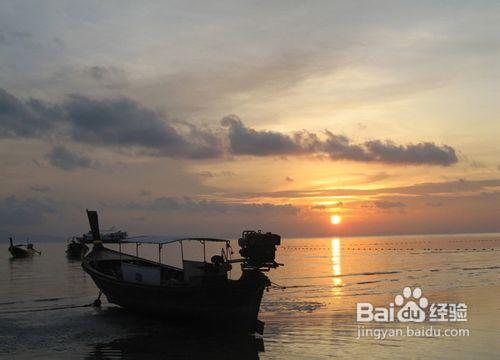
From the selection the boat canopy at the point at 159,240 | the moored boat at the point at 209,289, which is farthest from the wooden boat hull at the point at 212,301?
the boat canopy at the point at 159,240

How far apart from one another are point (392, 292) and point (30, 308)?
26.6m

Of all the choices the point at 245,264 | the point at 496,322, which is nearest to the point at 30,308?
the point at 245,264

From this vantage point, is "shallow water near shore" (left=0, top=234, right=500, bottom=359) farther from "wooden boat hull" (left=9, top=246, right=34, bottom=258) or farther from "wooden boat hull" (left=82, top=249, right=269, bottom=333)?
"wooden boat hull" (left=9, top=246, right=34, bottom=258)

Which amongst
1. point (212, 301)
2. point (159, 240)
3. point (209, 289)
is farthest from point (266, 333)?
point (159, 240)

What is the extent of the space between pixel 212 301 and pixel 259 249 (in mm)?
3804

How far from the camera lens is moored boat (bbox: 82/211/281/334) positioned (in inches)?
909

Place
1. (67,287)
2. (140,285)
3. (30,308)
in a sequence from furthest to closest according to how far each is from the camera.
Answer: (67,287) → (30,308) → (140,285)

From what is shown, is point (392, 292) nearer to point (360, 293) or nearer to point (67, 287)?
point (360, 293)

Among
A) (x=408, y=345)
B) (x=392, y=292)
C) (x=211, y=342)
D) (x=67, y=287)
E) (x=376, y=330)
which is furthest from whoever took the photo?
(x=67, y=287)

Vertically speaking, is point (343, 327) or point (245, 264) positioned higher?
point (245, 264)

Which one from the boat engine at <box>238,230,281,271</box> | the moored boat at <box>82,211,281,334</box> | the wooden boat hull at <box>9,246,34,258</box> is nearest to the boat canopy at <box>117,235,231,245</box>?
the moored boat at <box>82,211,281,334</box>

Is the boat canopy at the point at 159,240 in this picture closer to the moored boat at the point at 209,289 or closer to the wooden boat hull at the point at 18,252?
the moored boat at the point at 209,289

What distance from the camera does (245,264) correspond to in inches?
918

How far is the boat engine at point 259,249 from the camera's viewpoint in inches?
899
